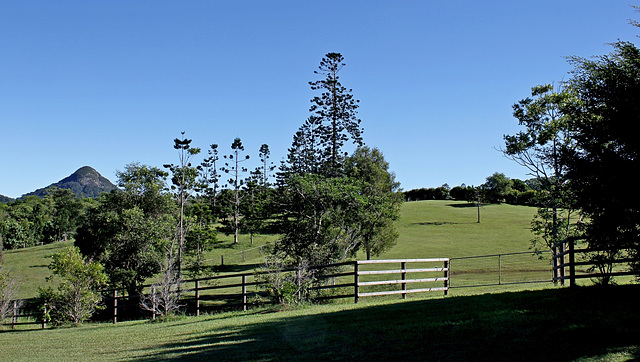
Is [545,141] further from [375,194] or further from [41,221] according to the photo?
[41,221]

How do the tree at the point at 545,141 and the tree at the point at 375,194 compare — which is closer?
the tree at the point at 545,141

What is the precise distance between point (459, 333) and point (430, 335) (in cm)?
42

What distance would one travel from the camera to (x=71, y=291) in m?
17.8

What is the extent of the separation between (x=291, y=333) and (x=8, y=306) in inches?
754

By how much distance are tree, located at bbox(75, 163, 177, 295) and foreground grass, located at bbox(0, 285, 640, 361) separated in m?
15.4

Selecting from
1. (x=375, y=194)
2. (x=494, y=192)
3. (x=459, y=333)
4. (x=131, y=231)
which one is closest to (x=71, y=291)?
(x=131, y=231)

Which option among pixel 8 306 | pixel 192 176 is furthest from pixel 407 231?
pixel 8 306

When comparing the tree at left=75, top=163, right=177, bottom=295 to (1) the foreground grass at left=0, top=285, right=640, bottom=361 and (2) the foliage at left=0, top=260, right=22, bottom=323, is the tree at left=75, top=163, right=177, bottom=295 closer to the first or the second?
(2) the foliage at left=0, top=260, right=22, bottom=323

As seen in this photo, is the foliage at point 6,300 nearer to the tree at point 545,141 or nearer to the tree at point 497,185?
the tree at point 545,141

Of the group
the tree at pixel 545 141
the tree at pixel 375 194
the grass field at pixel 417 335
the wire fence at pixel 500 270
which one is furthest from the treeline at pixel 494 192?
the grass field at pixel 417 335

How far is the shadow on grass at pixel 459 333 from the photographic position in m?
5.75

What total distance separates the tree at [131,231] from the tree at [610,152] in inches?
788

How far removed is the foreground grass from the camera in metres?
5.77

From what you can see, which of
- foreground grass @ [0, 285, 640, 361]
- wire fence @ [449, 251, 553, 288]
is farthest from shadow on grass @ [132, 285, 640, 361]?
wire fence @ [449, 251, 553, 288]
